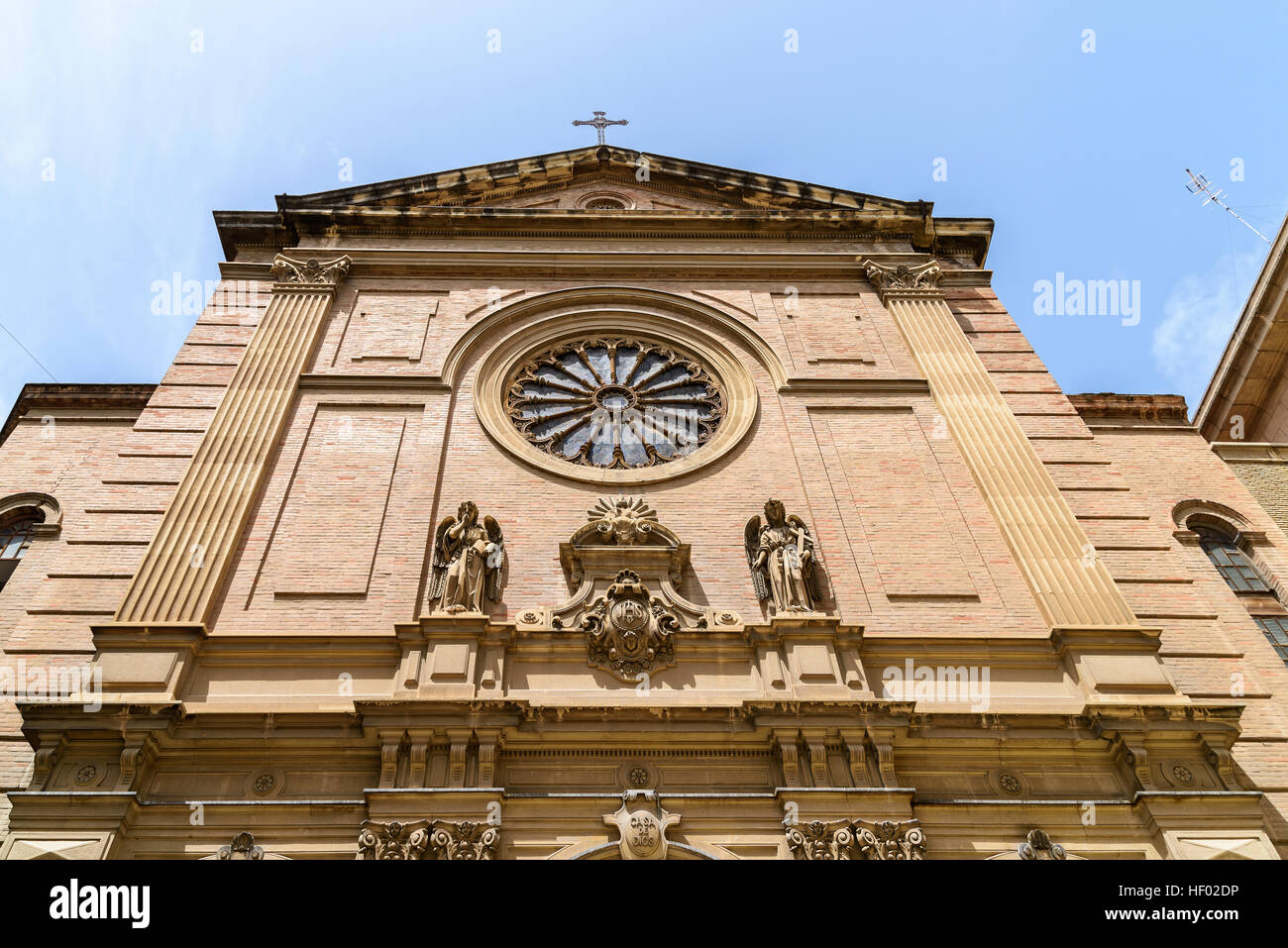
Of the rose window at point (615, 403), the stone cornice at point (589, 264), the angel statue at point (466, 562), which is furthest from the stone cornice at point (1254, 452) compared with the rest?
the angel statue at point (466, 562)

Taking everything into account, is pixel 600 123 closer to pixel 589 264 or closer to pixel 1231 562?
pixel 589 264

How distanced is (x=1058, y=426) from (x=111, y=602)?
1388 centimetres

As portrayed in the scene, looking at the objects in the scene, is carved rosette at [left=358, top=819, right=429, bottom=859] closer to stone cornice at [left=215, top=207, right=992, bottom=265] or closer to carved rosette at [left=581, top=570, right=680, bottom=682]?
carved rosette at [left=581, top=570, right=680, bottom=682]

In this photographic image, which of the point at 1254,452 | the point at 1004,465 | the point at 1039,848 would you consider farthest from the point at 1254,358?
the point at 1039,848

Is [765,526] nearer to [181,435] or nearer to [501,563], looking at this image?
[501,563]

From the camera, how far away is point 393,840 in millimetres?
9492

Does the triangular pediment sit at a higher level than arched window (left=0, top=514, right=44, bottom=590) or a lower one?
higher

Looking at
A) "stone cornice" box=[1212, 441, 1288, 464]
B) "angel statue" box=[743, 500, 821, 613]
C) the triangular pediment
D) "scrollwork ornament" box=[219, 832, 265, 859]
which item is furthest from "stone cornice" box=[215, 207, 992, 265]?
"scrollwork ornament" box=[219, 832, 265, 859]

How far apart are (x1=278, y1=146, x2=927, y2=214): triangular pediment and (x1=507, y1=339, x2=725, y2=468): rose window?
4280 mm

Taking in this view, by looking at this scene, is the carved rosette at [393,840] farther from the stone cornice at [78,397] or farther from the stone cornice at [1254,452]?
the stone cornice at [1254,452]

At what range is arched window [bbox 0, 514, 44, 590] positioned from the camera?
1477 centimetres
